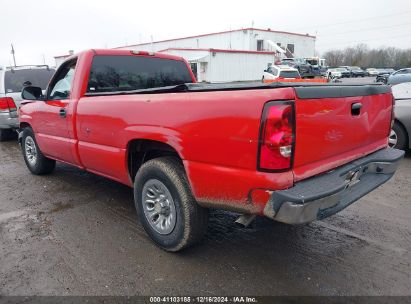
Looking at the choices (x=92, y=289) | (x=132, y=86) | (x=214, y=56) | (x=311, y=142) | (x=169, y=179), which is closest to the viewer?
(x=311, y=142)

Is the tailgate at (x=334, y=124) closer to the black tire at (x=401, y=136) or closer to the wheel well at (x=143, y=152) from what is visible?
the wheel well at (x=143, y=152)

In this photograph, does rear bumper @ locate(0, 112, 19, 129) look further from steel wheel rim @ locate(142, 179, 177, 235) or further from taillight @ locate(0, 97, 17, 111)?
steel wheel rim @ locate(142, 179, 177, 235)

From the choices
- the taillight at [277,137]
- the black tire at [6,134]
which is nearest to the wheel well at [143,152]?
the taillight at [277,137]

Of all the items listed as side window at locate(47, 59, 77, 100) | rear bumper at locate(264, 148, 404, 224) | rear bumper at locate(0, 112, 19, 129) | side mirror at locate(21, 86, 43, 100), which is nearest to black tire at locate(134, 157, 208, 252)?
rear bumper at locate(264, 148, 404, 224)

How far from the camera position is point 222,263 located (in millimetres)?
3131

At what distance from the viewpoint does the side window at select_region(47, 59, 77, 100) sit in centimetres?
446

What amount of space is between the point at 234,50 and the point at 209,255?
33.4 meters

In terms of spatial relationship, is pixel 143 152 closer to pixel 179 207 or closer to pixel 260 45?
pixel 179 207

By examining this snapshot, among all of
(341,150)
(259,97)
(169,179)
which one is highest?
(259,97)

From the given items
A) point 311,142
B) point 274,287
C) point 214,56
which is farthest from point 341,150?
point 214,56

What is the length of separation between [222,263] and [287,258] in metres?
0.60

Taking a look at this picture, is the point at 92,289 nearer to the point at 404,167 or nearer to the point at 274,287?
the point at 274,287

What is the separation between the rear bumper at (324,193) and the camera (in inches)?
91.6

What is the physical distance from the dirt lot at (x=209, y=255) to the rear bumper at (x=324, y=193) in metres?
0.67
